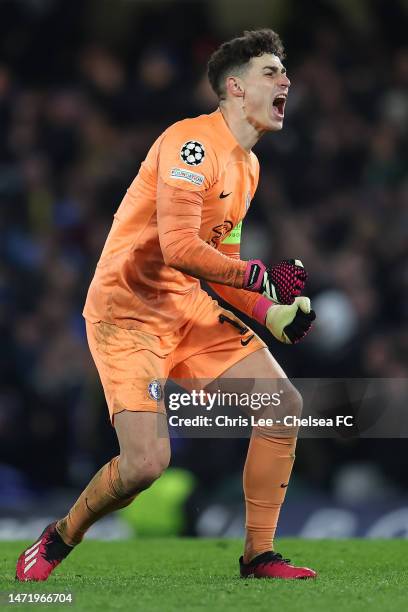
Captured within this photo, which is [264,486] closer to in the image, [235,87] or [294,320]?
[294,320]

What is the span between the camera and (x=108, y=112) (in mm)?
11961

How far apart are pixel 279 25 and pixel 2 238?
4.67m

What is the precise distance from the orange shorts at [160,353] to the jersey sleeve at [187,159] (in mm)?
690

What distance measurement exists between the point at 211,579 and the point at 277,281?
1.31 m

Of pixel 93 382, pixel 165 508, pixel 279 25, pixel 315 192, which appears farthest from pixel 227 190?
pixel 279 25

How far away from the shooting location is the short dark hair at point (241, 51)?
5.49 m

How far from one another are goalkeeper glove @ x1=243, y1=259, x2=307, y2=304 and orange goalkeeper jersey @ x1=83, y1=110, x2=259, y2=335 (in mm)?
74

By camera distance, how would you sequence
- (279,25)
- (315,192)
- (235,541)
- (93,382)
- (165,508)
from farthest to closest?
(279,25), (315,192), (93,382), (165,508), (235,541)

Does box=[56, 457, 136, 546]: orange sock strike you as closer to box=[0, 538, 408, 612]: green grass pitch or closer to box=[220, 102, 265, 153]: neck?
box=[0, 538, 408, 612]: green grass pitch

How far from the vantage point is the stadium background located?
28.7 ft

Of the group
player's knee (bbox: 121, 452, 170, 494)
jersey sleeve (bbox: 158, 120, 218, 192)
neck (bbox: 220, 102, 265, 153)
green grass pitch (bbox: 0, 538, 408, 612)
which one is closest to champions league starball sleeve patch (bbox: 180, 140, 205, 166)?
jersey sleeve (bbox: 158, 120, 218, 192)

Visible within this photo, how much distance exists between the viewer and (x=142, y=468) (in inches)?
201

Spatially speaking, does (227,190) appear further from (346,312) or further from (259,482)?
(346,312)

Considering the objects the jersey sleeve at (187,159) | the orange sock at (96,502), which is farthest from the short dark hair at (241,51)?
the orange sock at (96,502)
